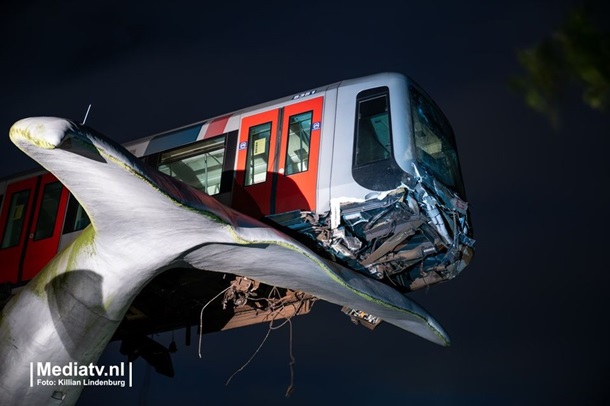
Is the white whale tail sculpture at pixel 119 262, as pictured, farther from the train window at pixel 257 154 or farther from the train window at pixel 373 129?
the train window at pixel 257 154

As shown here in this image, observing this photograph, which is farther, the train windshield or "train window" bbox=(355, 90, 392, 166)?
the train windshield

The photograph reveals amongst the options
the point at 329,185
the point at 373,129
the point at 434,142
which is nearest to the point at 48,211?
the point at 329,185

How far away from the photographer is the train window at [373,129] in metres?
7.96

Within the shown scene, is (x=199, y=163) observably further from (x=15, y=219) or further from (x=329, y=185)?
(x=15, y=219)

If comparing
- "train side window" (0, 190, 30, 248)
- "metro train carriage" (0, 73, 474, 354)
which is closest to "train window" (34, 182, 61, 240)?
"metro train carriage" (0, 73, 474, 354)

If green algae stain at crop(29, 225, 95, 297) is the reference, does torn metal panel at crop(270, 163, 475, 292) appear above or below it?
above

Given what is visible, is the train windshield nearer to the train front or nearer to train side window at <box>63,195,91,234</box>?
the train front

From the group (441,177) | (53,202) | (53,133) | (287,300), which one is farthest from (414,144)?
(53,202)

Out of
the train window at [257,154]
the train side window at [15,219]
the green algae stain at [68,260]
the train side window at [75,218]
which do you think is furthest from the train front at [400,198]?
the train side window at [15,219]

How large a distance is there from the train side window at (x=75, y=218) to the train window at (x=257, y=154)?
3080 millimetres

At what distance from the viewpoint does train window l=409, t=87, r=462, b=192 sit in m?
8.10

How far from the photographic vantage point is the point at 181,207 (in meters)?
5.77

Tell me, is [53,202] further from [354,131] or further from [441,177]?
[441,177]

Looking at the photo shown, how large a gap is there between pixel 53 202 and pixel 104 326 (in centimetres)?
446
